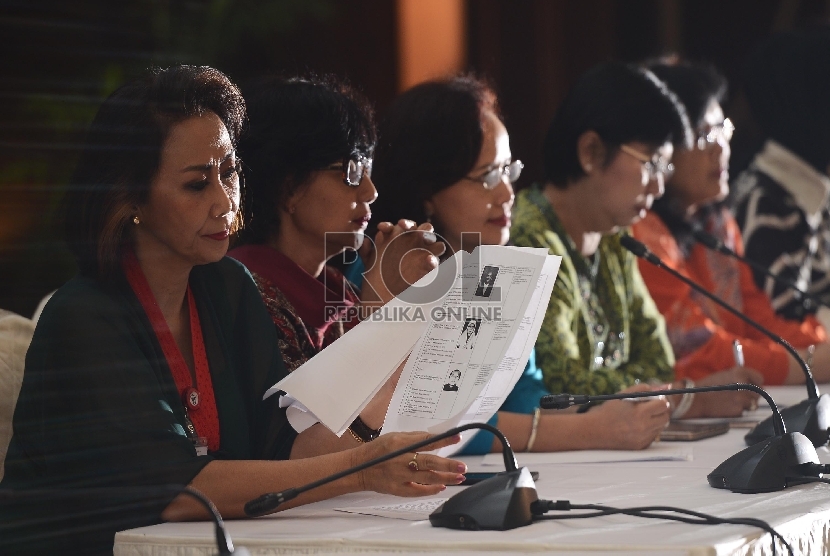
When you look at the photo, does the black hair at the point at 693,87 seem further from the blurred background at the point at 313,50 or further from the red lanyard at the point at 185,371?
the red lanyard at the point at 185,371

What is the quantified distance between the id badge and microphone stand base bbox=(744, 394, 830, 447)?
92 centimetres

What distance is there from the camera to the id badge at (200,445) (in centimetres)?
145

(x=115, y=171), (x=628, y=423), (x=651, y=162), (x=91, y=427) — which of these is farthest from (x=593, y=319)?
(x=91, y=427)

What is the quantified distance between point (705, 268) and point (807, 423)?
1.61 m

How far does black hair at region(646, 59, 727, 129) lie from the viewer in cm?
315

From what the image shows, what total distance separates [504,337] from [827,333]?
7.76ft

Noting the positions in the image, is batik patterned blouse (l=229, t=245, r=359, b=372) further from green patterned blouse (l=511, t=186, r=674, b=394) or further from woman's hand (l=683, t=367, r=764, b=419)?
woman's hand (l=683, t=367, r=764, b=419)

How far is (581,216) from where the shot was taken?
8.65ft

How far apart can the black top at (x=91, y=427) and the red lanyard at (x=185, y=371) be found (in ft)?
0.08

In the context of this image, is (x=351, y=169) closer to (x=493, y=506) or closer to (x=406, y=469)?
(x=406, y=469)

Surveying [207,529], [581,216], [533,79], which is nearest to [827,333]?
[581,216]

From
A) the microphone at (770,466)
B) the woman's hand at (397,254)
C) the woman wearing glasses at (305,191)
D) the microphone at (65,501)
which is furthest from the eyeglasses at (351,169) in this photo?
the microphone at (65,501)

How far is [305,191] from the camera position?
1947 millimetres

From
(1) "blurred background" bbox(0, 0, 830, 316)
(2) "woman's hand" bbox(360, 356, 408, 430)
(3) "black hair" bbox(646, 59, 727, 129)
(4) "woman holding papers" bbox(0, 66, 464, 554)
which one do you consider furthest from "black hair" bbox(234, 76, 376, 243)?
(3) "black hair" bbox(646, 59, 727, 129)
